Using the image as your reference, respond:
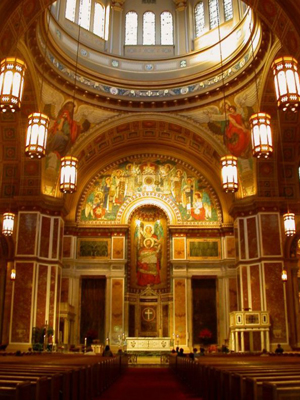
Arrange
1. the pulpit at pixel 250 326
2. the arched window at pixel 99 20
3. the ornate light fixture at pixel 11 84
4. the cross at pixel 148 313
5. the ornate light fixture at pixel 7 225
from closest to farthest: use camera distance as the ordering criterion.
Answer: the ornate light fixture at pixel 11 84 < the ornate light fixture at pixel 7 225 < the pulpit at pixel 250 326 < the arched window at pixel 99 20 < the cross at pixel 148 313

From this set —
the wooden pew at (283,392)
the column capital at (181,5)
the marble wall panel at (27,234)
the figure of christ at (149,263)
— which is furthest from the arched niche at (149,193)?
the wooden pew at (283,392)

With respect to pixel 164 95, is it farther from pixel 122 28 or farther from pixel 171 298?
pixel 171 298

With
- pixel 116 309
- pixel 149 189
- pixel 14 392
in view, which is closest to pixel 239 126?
pixel 149 189

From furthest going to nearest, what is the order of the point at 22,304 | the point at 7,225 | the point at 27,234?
the point at 27,234, the point at 22,304, the point at 7,225

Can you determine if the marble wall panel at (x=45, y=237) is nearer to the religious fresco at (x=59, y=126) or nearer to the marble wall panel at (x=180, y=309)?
the religious fresco at (x=59, y=126)

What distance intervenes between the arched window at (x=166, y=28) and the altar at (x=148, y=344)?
17.7 m

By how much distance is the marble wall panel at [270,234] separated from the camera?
2306 cm

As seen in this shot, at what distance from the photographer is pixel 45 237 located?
23750mm

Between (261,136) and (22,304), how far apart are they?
1452 cm

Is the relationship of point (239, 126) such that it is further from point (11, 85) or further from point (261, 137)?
point (11, 85)

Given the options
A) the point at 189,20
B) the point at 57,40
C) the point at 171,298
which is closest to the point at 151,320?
the point at 171,298

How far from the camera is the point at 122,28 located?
2836 centimetres

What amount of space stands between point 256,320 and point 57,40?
56.2 feet

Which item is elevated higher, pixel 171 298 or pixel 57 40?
pixel 57 40
